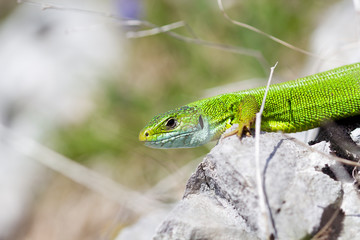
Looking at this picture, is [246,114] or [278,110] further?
[278,110]

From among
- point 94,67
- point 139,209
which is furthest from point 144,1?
point 139,209

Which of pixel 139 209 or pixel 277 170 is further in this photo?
pixel 139 209

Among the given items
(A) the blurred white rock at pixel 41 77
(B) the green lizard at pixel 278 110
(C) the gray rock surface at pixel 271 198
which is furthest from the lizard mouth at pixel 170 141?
(A) the blurred white rock at pixel 41 77

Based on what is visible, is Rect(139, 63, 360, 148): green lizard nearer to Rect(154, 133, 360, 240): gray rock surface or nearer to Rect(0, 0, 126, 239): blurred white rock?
Rect(154, 133, 360, 240): gray rock surface

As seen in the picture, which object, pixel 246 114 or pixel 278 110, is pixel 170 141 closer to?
pixel 246 114

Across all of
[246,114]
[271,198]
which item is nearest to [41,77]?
[246,114]

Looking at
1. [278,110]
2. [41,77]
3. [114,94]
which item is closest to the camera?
[278,110]

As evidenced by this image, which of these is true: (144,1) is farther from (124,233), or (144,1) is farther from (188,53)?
(124,233)

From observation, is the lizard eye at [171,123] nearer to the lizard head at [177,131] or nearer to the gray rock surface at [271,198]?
the lizard head at [177,131]
